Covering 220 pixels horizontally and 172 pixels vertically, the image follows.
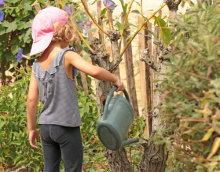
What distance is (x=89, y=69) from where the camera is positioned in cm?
137

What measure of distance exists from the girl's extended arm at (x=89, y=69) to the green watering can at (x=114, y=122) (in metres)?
0.07

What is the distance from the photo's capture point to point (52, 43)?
1558mm

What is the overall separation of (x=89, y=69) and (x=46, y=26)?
1.27ft

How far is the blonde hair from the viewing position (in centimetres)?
154

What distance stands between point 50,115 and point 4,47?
6.60 feet

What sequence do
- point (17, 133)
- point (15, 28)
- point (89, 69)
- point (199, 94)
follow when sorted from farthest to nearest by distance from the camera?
point (15, 28) < point (17, 133) < point (89, 69) < point (199, 94)

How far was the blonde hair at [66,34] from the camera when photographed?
1538 millimetres

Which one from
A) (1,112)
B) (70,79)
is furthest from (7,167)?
(70,79)

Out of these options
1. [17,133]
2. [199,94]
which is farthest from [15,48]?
[199,94]

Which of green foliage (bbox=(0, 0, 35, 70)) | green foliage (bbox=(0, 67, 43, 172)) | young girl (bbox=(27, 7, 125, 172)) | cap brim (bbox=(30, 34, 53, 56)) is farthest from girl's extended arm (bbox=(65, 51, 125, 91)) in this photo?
green foliage (bbox=(0, 0, 35, 70))

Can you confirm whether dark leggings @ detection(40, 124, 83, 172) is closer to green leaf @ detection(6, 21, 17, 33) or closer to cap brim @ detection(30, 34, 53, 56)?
cap brim @ detection(30, 34, 53, 56)

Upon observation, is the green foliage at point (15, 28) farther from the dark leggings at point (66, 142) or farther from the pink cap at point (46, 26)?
the dark leggings at point (66, 142)

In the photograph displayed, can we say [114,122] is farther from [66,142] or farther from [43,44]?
[43,44]

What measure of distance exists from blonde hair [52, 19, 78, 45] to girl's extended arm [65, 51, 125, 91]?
13 cm
